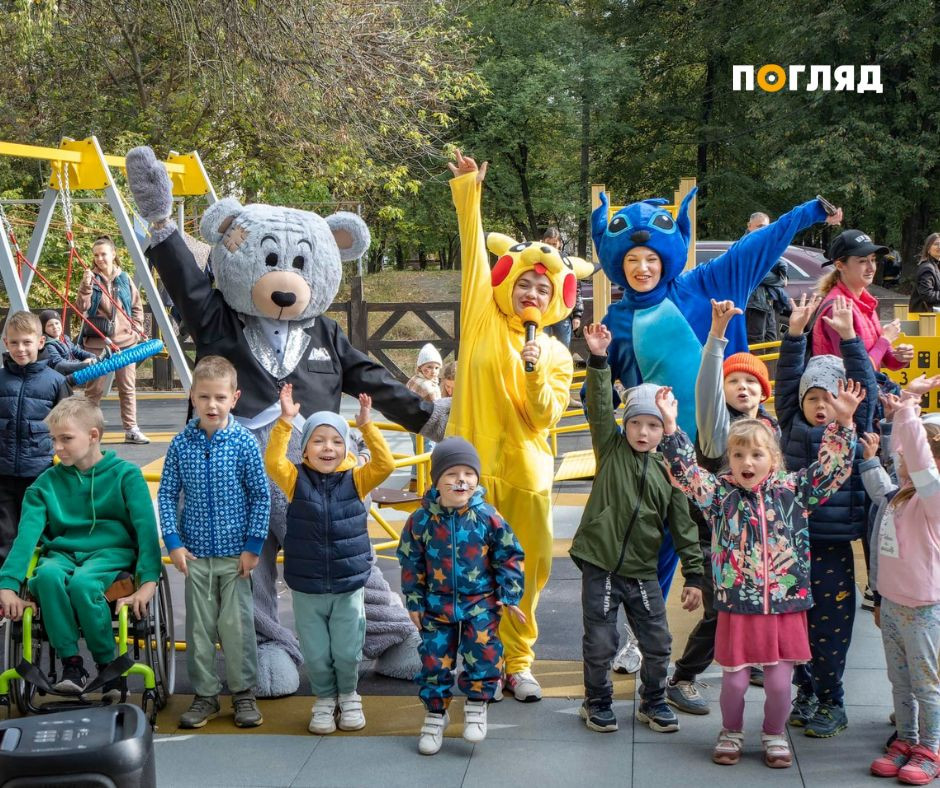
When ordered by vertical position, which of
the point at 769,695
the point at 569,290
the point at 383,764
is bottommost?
the point at 383,764

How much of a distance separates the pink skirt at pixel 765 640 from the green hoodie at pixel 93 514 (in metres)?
2.27

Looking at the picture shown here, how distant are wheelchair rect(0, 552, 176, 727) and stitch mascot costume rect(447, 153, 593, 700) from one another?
139 centimetres

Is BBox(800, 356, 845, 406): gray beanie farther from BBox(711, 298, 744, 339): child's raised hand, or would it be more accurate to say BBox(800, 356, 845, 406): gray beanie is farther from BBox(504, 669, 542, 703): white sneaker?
BBox(504, 669, 542, 703): white sneaker

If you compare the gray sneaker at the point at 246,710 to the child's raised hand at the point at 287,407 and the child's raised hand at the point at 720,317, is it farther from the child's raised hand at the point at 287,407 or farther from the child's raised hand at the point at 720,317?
the child's raised hand at the point at 720,317

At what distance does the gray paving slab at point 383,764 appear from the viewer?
412 cm

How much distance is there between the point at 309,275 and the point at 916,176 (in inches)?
717

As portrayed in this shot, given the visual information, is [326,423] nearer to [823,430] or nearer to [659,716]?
[659,716]

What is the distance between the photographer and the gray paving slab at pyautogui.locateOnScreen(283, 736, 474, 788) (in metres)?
4.12

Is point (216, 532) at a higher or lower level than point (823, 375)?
lower

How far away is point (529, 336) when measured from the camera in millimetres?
4809

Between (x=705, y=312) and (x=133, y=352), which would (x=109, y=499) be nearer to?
(x=133, y=352)

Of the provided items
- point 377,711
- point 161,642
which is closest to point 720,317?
point 377,711

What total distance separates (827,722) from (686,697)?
1.89 ft

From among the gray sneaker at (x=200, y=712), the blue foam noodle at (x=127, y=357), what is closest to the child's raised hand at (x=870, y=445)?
the gray sneaker at (x=200, y=712)
